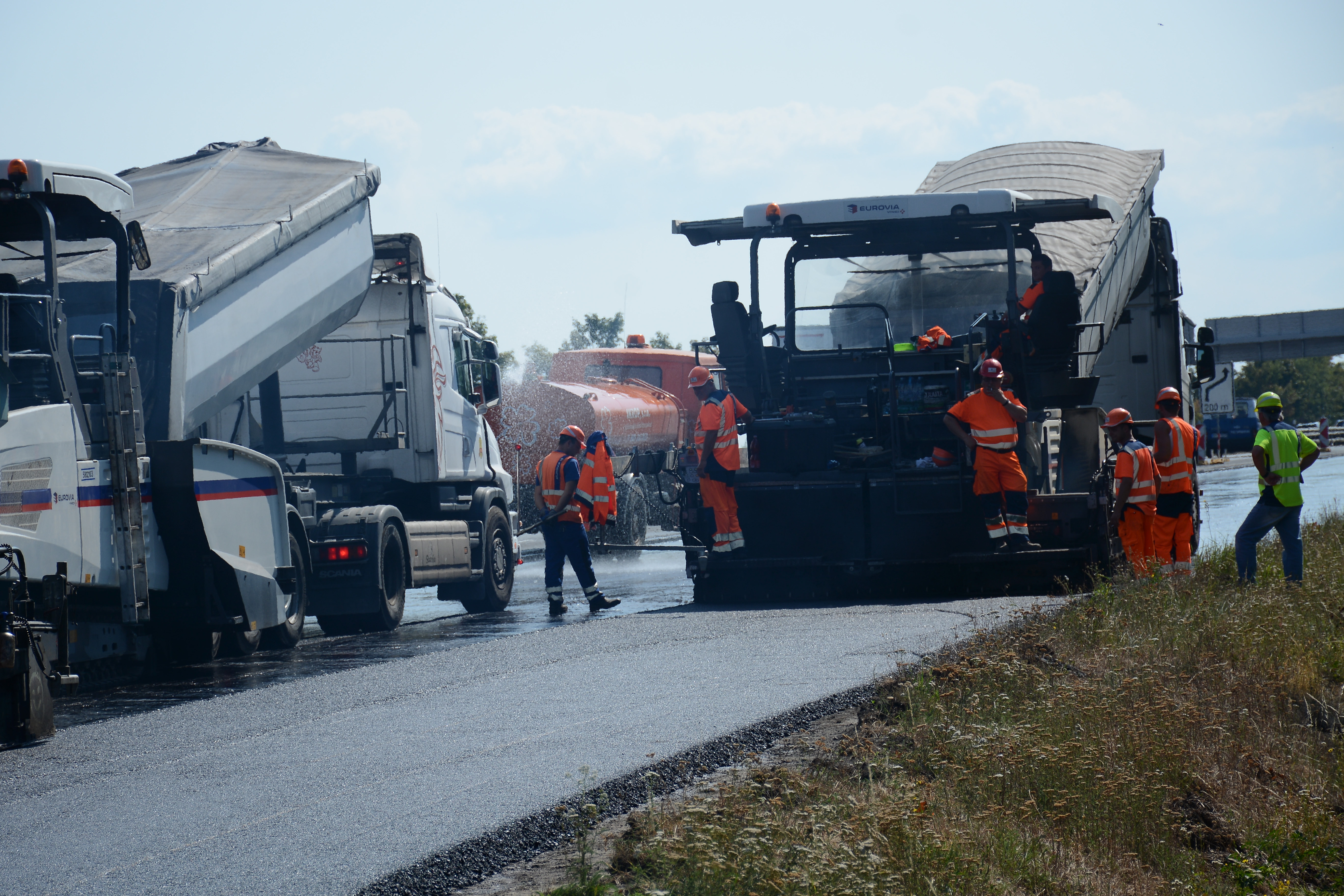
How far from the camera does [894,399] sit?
11086 mm

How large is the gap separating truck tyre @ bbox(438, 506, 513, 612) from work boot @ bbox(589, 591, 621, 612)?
143 cm

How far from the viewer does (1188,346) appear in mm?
14742

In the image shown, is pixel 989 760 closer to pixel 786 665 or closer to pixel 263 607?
pixel 786 665

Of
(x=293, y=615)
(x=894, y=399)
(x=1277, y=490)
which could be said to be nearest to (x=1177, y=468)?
(x=1277, y=490)

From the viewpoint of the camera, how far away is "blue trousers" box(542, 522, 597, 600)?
40.0 feet

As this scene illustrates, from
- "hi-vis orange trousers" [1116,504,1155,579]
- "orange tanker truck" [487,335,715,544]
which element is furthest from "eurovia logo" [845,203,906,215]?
"orange tanker truck" [487,335,715,544]

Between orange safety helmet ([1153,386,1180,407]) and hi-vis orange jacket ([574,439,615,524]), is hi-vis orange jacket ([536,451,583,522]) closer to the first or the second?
hi-vis orange jacket ([574,439,615,524])

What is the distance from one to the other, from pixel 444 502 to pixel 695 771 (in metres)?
7.66

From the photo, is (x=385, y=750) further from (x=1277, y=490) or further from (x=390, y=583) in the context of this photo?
(x=1277, y=490)

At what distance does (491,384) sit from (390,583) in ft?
9.59

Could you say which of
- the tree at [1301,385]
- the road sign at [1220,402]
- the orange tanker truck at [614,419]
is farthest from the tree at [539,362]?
the tree at [1301,385]

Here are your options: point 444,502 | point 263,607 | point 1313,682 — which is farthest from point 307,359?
Result: point 1313,682

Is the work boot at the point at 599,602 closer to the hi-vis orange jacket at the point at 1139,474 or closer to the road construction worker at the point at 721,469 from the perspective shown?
the road construction worker at the point at 721,469

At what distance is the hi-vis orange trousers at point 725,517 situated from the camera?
442 inches
